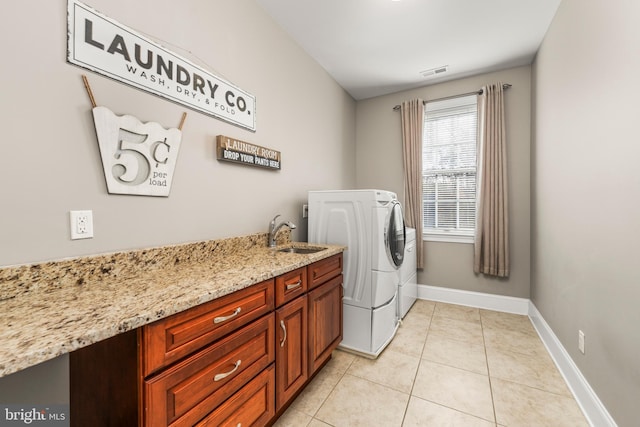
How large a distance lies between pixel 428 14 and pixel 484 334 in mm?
2912

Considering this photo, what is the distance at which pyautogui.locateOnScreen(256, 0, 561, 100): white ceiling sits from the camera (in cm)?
210

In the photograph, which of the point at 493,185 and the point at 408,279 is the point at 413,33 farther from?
the point at 408,279

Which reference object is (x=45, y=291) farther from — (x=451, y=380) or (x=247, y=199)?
(x=451, y=380)

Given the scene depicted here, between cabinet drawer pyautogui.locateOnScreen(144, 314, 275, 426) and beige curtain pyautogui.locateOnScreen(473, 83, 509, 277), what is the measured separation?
2.80m

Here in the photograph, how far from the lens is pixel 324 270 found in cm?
184

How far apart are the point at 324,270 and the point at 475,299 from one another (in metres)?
2.40

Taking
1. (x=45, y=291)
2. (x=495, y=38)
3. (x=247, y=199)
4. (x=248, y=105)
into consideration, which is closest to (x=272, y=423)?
(x=45, y=291)

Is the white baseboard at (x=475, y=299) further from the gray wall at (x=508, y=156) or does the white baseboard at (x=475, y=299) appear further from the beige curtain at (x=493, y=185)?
the beige curtain at (x=493, y=185)

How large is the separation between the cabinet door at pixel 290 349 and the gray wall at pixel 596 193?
1.54m

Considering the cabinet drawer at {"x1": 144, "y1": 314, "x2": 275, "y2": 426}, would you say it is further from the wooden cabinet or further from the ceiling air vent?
the ceiling air vent

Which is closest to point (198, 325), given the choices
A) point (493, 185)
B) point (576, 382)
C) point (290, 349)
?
point (290, 349)

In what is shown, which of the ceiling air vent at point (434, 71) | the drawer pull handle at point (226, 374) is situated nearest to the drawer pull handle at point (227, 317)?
the drawer pull handle at point (226, 374)

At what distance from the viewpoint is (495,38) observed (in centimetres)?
248

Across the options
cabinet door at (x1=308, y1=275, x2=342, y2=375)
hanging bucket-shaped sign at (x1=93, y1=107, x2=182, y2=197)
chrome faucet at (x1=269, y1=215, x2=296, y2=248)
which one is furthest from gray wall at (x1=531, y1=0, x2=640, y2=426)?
hanging bucket-shaped sign at (x1=93, y1=107, x2=182, y2=197)
